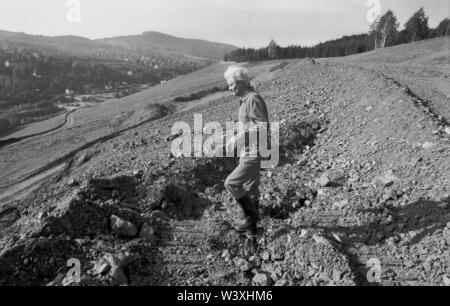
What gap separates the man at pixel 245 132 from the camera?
556 cm

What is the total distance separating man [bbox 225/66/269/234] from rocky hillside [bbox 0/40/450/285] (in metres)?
0.82

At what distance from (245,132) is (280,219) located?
2.14 meters

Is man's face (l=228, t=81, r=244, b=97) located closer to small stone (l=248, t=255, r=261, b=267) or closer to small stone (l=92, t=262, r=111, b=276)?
small stone (l=248, t=255, r=261, b=267)

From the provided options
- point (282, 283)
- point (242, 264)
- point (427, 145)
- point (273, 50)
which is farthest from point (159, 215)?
point (273, 50)

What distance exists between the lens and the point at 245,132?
5598 millimetres

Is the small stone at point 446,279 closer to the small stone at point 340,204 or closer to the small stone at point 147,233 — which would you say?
the small stone at point 340,204

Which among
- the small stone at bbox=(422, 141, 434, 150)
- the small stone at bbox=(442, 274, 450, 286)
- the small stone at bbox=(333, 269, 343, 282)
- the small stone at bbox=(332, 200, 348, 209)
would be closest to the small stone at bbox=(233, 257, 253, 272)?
the small stone at bbox=(333, 269, 343, 282)

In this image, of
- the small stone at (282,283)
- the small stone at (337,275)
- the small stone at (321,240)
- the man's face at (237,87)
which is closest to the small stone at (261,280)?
the small stone at (282,283)

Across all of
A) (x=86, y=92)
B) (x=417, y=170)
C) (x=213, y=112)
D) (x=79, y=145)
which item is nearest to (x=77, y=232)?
(x=417, y=170)

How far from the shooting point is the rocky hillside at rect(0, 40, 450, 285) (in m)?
5.17

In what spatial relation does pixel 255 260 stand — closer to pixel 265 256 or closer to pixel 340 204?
pixel 265 256

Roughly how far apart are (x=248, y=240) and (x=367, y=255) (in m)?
1.64

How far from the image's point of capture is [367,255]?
5668 mm

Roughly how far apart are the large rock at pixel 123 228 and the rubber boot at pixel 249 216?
1571mm
